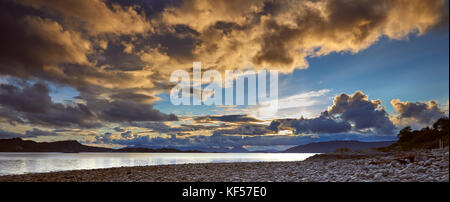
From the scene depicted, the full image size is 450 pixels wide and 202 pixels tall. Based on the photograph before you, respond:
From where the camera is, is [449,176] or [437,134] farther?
[437,134]
